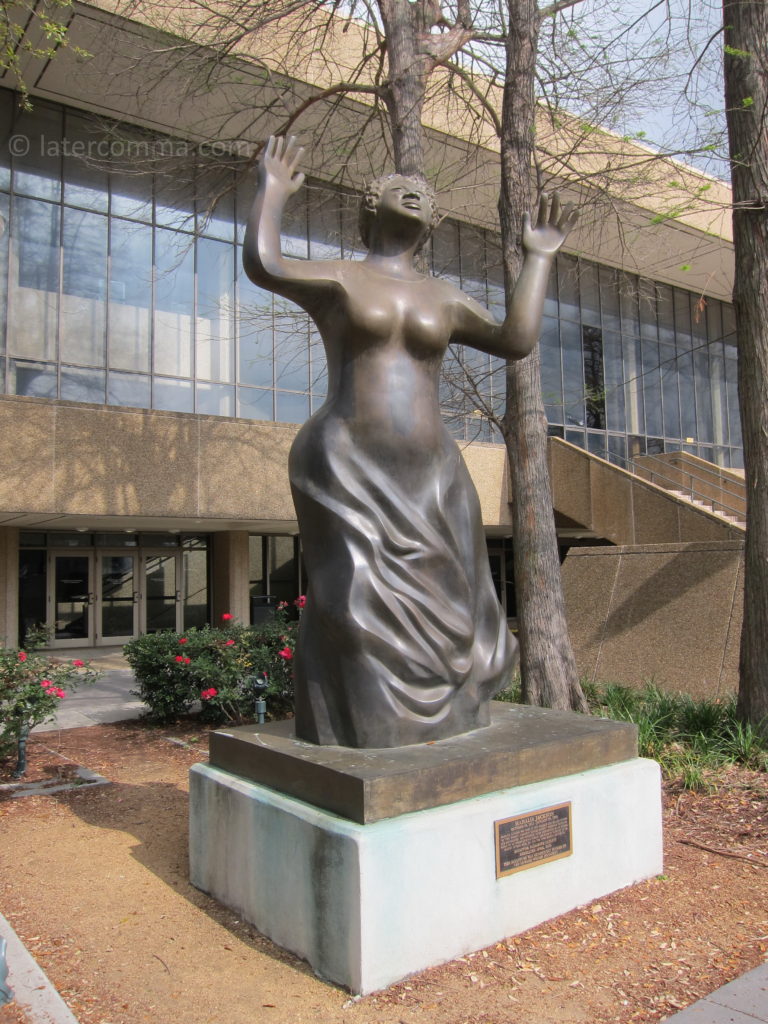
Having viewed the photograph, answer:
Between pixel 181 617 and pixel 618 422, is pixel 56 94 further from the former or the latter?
pixel 618 422

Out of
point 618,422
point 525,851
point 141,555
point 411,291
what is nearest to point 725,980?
point 525,851

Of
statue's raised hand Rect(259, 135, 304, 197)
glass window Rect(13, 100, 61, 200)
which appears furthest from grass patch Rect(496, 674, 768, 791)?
glass window Rect(13, 100, 61, 200)

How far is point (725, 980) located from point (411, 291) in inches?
128

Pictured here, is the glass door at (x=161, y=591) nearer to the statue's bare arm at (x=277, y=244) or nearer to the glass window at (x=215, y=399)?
the glass window at (x=215, y=399)

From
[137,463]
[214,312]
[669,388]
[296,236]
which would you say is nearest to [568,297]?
[669,388]

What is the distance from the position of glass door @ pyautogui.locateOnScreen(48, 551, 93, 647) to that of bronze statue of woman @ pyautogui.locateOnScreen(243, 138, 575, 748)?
15497 millimetres

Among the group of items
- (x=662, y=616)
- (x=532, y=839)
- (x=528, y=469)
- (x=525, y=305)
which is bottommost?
(x=532, y=839)

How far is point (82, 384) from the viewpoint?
1736cm

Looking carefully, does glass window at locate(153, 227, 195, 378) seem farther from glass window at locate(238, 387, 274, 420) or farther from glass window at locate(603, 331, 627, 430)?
glass window at locate(603, 331, 627, 430)

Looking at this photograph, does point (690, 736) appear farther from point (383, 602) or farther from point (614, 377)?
point (614, 377)

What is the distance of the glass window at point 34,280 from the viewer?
16812mm

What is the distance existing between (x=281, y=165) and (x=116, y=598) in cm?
1631

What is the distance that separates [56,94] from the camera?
16.8 m

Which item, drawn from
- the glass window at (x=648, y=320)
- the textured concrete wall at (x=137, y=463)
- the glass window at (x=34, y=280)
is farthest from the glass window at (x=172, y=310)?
the glass window at (x=648, y=320)
